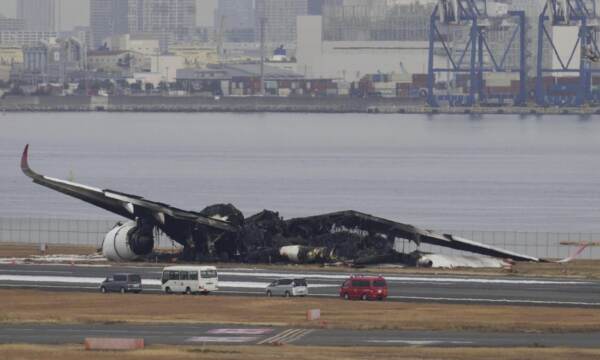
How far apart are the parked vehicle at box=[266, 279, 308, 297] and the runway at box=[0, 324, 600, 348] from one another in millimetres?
9876

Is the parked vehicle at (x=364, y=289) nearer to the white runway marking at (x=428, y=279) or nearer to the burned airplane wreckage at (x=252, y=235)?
the white runway marking at (x=428, y=279)

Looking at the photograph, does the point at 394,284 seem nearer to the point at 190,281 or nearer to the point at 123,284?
the point at 190,281

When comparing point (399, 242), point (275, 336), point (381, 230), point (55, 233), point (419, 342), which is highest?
point (419, 342)

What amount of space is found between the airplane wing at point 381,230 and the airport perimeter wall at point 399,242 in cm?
1297

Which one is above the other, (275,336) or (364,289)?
(275,336)

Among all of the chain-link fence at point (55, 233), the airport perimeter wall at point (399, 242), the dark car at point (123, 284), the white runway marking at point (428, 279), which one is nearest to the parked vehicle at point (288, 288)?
the dark car at point (123, 284)

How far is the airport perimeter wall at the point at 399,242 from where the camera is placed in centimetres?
9131

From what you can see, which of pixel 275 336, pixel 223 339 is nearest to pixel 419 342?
pixel 275 336

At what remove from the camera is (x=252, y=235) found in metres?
75.8

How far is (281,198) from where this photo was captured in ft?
474

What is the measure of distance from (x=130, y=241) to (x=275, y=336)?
27.7 metres

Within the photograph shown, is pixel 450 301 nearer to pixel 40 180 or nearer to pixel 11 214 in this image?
pixel 40 180

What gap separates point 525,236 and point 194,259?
27742mm

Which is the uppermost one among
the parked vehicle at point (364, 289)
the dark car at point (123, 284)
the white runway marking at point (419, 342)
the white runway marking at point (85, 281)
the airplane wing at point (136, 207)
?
the airplane wing at point (136, 207)
